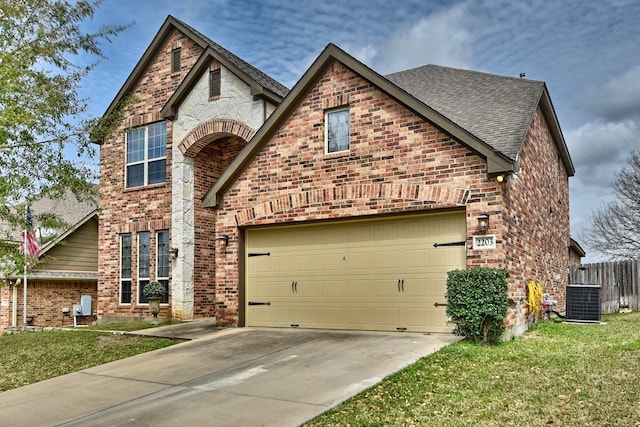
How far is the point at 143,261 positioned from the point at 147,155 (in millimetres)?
3358

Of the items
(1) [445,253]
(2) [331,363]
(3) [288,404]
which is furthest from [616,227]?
(3) [288,404]

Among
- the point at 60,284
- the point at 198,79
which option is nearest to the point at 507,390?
the point at 198,79

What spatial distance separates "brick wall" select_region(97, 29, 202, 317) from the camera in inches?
685

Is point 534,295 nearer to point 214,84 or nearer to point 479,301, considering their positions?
point 479,301

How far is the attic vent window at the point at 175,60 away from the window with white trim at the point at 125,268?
545cm

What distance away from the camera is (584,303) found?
1459cm

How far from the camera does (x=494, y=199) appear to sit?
10.3m

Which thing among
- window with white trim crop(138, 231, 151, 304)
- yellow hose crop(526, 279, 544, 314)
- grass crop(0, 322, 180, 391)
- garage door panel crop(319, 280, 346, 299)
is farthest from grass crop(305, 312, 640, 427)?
window with white trim crop(138, 231, 151, 304)

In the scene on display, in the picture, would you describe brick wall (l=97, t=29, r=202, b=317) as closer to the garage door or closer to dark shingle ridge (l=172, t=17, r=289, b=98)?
dark shingle ridge (l=172, t=17, r=289, b=98)

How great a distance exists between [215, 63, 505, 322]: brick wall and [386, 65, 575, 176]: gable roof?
3.62ft

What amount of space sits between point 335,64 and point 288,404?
8.02m

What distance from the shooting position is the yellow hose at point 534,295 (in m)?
12.4

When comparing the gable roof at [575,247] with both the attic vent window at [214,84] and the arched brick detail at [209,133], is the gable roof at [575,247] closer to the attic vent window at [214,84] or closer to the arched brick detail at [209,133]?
the arched brick detail at [209,133]

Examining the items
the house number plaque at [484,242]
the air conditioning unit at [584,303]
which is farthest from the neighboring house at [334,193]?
the air conditioning unit at [584,303]
